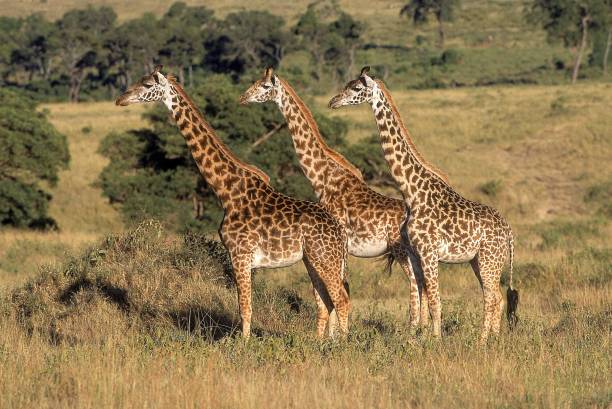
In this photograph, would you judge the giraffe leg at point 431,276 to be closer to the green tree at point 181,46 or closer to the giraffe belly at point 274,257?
the giraffe belly at point 274,257

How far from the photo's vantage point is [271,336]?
10195 mm

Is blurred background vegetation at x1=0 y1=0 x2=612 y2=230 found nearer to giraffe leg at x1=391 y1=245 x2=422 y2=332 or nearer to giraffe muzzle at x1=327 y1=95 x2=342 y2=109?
giraffe leg at x1=391 y1=245 x2=422 y2=332

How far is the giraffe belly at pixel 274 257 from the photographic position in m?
10.5

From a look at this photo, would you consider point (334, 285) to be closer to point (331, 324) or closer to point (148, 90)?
point (331, 324)

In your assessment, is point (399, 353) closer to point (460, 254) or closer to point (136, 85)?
point (460, 254)

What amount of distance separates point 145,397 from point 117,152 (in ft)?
76.3

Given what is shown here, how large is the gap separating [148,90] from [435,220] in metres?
3.15

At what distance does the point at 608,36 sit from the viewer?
76562 millimetres

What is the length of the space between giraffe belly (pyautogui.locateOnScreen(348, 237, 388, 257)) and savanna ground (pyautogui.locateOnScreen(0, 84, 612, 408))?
811 millimetres

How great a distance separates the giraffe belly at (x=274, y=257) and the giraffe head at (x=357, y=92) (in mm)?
1508

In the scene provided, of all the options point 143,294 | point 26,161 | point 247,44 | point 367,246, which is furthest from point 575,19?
point 367,246

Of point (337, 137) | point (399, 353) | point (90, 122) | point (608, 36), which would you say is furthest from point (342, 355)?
point (608, 36)

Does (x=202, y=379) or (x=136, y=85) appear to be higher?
(x=136, y=85)

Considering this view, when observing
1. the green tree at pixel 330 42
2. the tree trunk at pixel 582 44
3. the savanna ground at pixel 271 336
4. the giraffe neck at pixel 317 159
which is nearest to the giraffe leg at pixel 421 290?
the savanna ground at pixel 271 336
